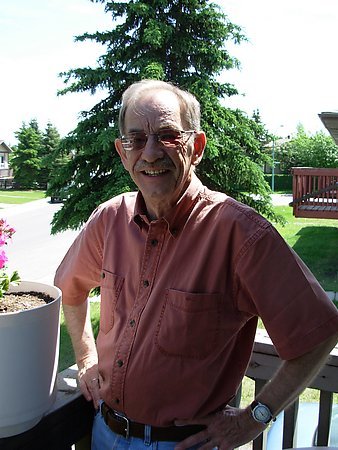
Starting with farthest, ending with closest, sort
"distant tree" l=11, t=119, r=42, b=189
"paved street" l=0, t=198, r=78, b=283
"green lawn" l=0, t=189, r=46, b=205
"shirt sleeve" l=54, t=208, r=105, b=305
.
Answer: "distant tree" l=11, t=119, r=42, b=189 → "green lawn" l=0, t=189, r=46, b=205 → "paved street" l=0, t=198, r=78, b=283 → "shirt sleeve" l=54, t=208, r=105, b=305

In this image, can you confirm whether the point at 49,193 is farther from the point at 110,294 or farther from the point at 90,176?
the point at 110,294

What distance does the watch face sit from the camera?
1.24 meters

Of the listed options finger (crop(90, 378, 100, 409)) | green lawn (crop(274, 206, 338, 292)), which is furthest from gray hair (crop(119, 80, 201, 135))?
green lawn (crop(274, 206, 338, 292))

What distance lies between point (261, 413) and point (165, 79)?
534 centimetres

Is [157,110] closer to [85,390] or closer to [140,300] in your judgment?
[140,300]

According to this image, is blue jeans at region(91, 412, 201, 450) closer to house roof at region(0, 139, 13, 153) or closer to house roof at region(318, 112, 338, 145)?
house roof at region(318, 112, 338, 145)

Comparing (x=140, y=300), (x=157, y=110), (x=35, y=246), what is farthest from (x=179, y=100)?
(x=35, y=246)

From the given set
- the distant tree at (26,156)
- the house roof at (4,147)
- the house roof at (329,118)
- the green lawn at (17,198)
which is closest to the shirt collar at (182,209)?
the house roof at (329,118)

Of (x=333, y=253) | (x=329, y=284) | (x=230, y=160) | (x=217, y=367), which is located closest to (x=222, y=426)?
(x=217, y=367)

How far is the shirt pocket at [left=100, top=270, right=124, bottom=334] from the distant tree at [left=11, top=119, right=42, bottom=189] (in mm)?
37759

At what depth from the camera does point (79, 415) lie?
1.39 metres

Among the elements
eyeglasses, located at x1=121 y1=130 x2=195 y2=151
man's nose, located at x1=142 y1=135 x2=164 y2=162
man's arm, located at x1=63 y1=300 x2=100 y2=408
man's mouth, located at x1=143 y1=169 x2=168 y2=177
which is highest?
eyeglasses, located at x1=121 y1=130 x2=195 y2=151

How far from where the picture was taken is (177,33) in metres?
6.27

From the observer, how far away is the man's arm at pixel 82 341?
4.78ft
